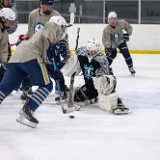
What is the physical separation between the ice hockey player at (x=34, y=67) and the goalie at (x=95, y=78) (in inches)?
27.0

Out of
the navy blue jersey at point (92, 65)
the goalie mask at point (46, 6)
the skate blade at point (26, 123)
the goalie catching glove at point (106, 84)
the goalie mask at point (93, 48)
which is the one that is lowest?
the skate blade at point (26, 123)

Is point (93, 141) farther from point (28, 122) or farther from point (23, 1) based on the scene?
point (23, 1)

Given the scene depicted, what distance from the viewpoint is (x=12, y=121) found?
3832 mm

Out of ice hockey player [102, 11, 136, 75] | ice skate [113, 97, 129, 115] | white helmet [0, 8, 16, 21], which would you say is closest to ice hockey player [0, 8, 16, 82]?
white helmet [0, 8, 16, 21]

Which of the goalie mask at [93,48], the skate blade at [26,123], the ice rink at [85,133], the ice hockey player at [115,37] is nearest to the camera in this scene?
the ice rink at [85,133]

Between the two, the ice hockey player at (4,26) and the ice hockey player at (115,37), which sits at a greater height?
the ice hockey player at (4,26)

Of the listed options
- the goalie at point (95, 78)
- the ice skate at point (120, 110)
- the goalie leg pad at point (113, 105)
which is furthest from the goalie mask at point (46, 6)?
the ice skate at point (120, 110)

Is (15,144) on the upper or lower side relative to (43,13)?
lower

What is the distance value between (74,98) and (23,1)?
591cm

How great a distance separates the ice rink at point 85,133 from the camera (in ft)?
9.48

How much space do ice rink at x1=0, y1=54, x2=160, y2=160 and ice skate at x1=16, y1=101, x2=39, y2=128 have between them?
0.13 ft

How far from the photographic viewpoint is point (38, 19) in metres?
5.03

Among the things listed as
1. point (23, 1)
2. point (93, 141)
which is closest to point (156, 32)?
point (23, 1)

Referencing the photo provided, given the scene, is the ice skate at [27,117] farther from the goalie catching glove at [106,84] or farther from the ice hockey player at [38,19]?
the ice hockey player at [38,19]
